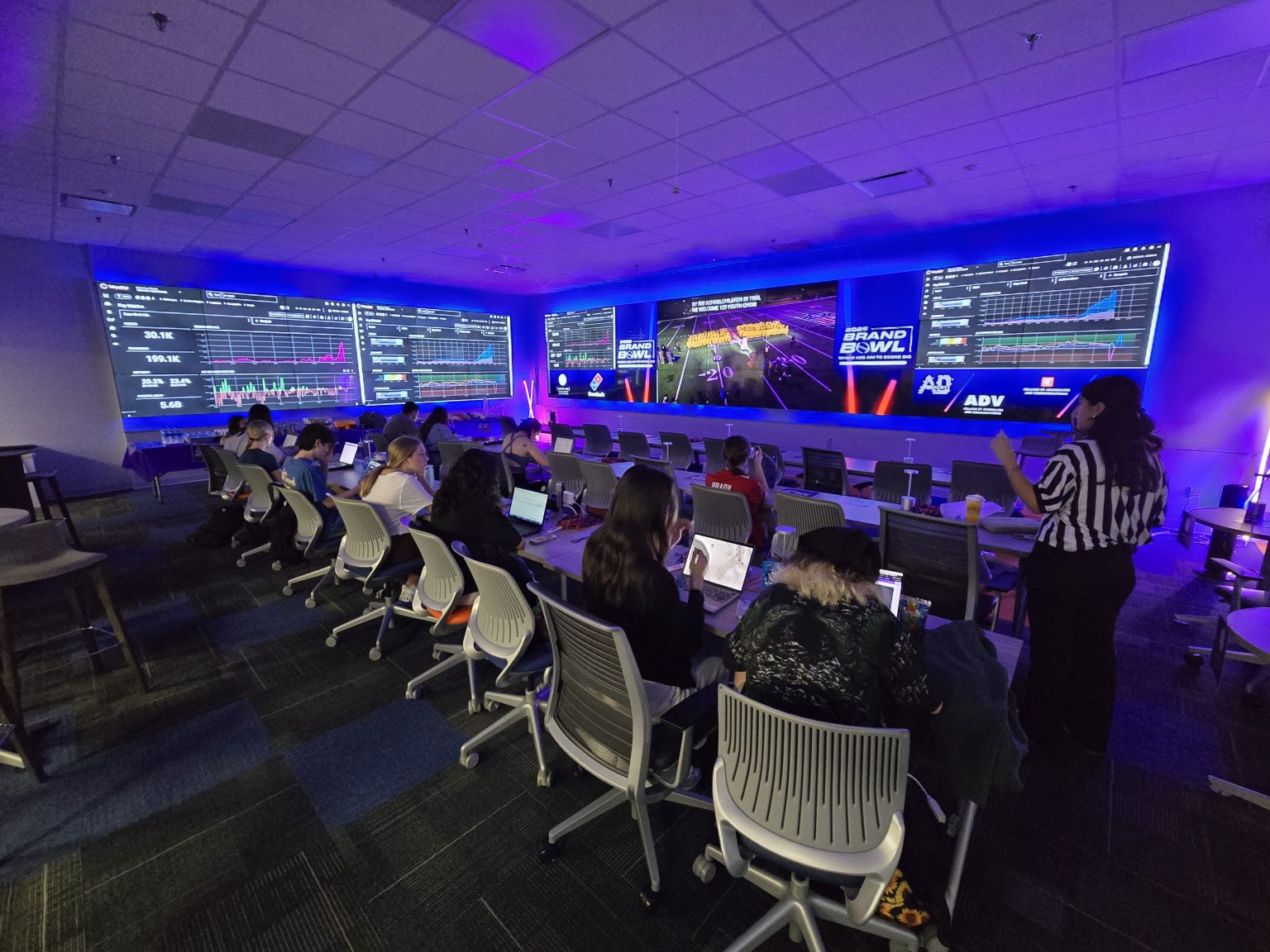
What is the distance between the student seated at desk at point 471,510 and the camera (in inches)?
102

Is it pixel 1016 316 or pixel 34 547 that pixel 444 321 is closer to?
pixel 34 547

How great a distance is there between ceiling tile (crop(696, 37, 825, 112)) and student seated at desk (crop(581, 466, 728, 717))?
2208 millimetres

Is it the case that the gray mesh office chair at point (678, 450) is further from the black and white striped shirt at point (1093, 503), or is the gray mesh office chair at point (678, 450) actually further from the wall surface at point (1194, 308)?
the black and white striped shirt at point (1093, 503)

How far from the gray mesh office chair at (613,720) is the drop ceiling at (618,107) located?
2532mm

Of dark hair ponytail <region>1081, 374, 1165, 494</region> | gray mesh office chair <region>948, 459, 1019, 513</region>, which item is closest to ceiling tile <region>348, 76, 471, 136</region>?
dark hair ponytail <region>1081, 374, 1165, 494</region>

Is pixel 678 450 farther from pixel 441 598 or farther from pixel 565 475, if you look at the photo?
pixel 441 598

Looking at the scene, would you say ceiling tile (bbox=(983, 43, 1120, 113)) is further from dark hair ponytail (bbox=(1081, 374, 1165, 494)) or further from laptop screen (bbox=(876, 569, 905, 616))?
laptop screen (bbox=(876, 569, 905, 616))

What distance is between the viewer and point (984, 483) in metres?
3.98

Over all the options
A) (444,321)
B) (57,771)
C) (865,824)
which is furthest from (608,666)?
(444,321)

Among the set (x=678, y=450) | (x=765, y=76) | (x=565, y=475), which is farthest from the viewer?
(x=678, y=450)

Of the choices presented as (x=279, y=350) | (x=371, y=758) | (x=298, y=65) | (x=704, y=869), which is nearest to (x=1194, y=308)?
(x=704, y=869)

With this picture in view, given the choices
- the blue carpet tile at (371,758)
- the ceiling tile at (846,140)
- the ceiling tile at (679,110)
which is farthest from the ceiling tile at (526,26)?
the blue carpet tile at (371,758)

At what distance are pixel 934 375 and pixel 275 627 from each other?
6795mm

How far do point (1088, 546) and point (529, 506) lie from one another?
281 centimetres
